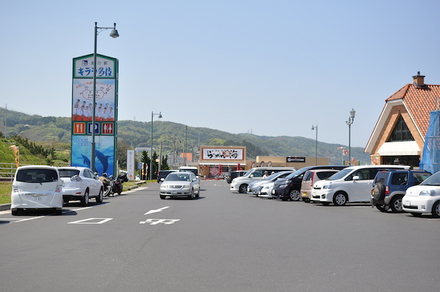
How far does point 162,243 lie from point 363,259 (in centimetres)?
411

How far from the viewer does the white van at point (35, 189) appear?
17891mm

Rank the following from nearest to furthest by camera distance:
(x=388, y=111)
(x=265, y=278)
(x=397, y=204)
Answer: (x=265, y=278) < (x=397, y=204) < (x=388, y=111)

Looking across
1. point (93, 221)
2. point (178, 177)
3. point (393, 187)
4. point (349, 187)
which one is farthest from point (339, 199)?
point (93, 221)

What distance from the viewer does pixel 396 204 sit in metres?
20.3

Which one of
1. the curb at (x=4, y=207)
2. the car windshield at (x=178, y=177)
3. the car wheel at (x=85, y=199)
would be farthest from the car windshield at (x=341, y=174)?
the curb at (x=4, y=207)

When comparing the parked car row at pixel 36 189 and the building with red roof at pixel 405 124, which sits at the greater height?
the building with red roof at pixel 405 124

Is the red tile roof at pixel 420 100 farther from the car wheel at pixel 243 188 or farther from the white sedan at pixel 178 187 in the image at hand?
the white sedan at pixel 178 187

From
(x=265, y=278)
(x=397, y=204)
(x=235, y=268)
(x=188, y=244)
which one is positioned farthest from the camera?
(x=397, y=204)

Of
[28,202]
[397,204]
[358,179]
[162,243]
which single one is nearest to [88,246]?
[162,243]

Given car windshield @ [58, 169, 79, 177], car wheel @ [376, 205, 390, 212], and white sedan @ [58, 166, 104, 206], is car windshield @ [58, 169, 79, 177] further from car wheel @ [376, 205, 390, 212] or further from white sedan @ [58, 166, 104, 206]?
car wheel @ [376, 205, 390, 212]

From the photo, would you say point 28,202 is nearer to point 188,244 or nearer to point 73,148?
point 188,244

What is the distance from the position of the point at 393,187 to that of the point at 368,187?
13.2 ft

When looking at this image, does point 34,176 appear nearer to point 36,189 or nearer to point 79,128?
point 36,189

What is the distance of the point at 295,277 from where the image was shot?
780cm
